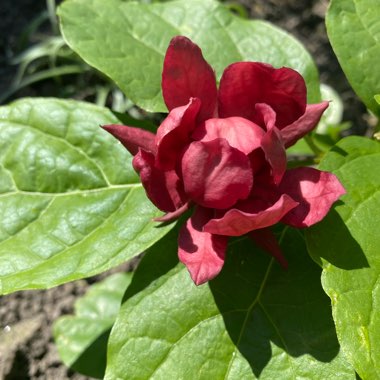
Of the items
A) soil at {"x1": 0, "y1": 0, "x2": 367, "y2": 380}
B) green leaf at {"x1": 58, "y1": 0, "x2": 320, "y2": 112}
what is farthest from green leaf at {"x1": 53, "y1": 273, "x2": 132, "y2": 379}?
green leaf at {"x1": 58, "y1": 0, "x2": 320, "y2": 112}

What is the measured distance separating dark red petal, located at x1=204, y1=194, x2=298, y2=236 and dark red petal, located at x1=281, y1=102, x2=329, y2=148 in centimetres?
14

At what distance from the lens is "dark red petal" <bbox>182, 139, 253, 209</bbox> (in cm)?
99

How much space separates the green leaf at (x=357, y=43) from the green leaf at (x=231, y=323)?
326 millimetres

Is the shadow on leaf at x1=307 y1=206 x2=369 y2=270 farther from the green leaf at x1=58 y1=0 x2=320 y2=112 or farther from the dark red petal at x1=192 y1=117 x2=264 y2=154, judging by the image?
the green leaf at x1=58 y1=0 x2=320 y2=112

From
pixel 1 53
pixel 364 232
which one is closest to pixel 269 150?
pixel 364 232

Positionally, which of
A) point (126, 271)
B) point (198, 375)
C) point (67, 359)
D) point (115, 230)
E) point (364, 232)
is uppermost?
point (364, 232)

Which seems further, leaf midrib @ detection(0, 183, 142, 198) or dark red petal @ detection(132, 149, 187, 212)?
leaf midrib @ detection(0, 183, 142, 198)

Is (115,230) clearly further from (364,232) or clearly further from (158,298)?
(364,232)

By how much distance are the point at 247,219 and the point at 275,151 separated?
0.36ft

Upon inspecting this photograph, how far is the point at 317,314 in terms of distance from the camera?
1.21 m

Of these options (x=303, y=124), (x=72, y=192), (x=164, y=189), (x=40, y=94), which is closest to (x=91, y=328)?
(x=72, y=192)

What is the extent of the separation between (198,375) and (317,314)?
243 mm

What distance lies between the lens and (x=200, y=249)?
A: 3.39 feet

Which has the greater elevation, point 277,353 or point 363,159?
point 363,159
